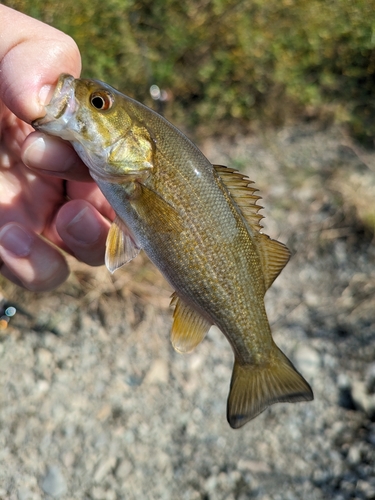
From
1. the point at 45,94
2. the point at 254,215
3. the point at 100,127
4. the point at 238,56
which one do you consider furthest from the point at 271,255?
the point at 238,56

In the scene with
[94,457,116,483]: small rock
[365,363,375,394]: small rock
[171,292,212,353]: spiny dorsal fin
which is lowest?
[365,363,375,394]: small rock

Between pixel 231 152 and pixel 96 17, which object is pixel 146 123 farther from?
pixel 96 17

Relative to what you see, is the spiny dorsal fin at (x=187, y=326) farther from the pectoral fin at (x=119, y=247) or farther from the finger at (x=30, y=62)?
the finger at (x=30, y=62)

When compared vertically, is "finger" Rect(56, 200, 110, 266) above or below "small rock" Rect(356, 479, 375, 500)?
above

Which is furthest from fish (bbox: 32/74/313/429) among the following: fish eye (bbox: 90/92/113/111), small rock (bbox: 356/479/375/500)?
small rock (bbox: 356/479/375/500)

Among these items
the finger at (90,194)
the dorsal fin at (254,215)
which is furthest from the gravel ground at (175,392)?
the dorsal fin at (254,215)

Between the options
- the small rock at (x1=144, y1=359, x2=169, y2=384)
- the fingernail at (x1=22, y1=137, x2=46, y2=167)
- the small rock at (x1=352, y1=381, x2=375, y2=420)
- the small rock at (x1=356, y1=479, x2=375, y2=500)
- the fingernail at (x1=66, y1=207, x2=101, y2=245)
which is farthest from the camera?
the small rock at (x1=144, y1=359, x2=169, y2=384)

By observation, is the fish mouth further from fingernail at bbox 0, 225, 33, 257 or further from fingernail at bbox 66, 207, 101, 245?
fingernail at bbox 0, 225, 33, 257
